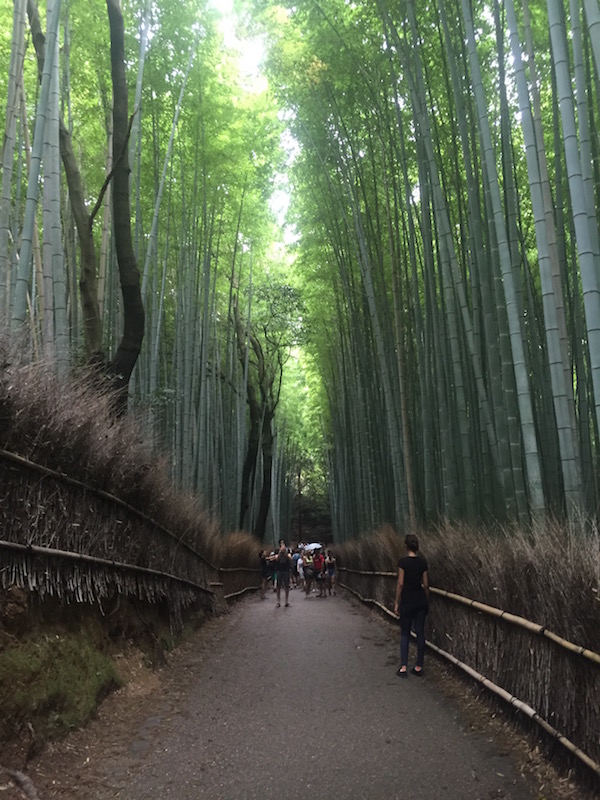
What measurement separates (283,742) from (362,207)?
676cm

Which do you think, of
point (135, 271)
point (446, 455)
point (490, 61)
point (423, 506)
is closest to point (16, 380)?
point (135, 271)

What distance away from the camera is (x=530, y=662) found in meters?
2.59

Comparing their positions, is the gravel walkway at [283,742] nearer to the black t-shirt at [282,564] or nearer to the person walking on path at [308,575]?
the black t-shirt at [282,564]

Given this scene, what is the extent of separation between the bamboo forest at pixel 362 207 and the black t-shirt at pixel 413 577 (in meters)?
0.63

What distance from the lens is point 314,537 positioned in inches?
1149

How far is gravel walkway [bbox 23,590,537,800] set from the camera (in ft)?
7.25

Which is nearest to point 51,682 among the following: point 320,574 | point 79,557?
point 79,557

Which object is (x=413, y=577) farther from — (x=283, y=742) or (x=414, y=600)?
(x=283, y=742)

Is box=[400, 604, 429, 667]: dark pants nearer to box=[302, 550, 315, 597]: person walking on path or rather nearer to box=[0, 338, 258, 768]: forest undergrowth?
box=[0, 338, 258, 768]: forest undergrowth

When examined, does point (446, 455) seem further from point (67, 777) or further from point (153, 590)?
point (67, 777)

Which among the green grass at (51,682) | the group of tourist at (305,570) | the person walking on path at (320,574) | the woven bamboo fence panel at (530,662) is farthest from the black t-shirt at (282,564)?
the green grass at (51,682)

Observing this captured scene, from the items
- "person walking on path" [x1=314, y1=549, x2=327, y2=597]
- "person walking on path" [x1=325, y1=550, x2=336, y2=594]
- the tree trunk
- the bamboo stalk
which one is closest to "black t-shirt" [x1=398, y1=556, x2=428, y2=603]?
the bamboo stalk

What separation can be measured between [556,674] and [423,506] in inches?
195

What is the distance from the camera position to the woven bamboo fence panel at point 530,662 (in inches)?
80.3
